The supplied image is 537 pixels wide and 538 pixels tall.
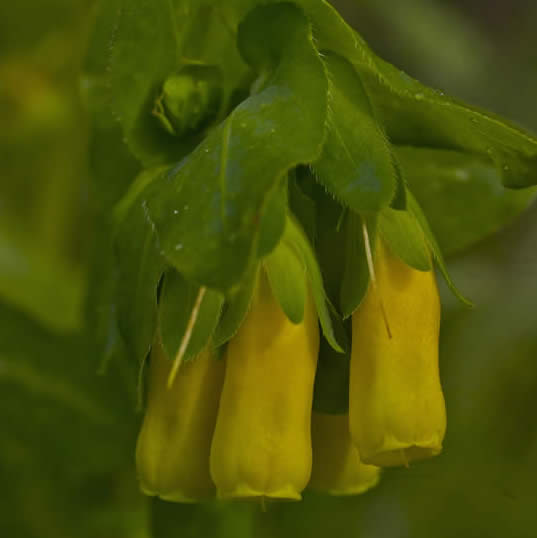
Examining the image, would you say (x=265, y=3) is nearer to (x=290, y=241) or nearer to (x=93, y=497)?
(x=290, y=241)

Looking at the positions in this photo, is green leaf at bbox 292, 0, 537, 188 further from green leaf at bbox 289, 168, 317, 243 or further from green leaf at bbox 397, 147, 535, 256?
green leaf at bbox 397, 147, 535, 256

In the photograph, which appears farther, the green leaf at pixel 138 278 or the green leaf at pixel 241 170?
the green leaf at pixel 138 278

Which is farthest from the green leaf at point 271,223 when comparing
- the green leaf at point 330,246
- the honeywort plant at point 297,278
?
the green leaf at point 330,246

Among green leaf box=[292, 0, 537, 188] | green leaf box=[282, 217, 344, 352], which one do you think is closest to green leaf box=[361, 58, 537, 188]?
green leaf box=[292, 0, 537, 188]

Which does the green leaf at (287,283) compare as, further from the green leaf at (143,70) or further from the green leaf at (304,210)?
the green leaf at (143,70)

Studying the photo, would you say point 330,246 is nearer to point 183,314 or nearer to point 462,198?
point 183,314

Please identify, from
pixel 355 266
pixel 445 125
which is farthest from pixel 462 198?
pixel 355 266

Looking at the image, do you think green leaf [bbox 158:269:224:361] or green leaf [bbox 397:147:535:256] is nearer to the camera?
green leaf [bbox 158:269:224:361]

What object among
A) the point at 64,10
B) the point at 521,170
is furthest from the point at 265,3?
the point at 64,10
